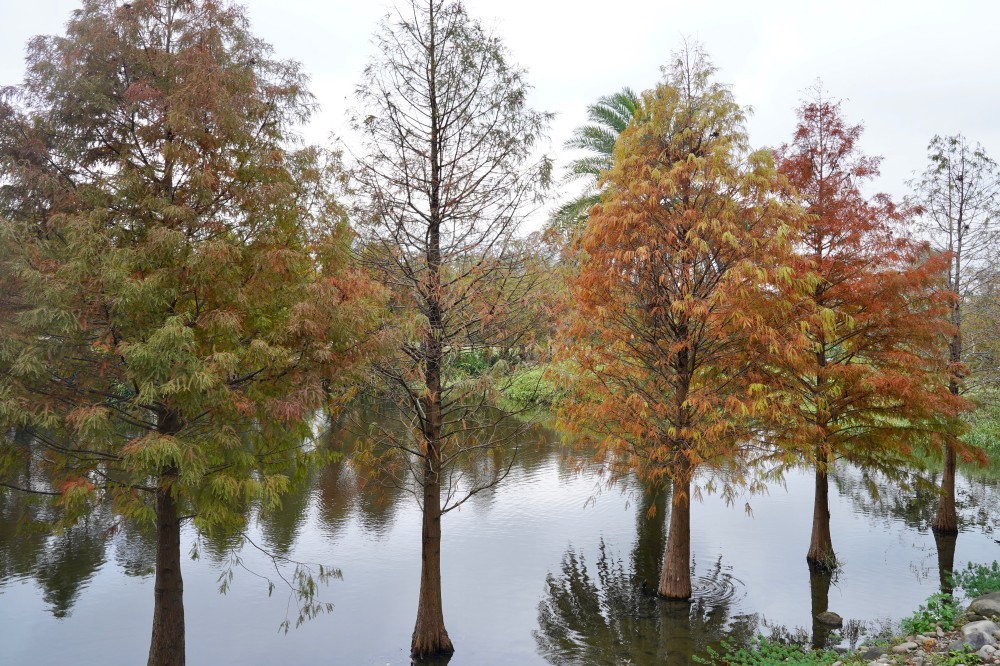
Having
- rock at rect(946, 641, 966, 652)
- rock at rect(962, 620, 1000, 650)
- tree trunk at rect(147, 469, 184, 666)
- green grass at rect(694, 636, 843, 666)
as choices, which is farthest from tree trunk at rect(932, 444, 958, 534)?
tree trunk at rect(147, 469, 184, 666)

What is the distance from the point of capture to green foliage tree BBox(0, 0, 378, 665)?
7438mm

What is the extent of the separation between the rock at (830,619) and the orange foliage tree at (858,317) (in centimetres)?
249

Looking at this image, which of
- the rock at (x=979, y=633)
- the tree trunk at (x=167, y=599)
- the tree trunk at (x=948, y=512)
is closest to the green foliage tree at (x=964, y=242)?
the tree trunk at (x=948, y=512)

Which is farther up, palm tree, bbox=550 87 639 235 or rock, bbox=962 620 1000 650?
palm tree, bbox=550 87 639 235

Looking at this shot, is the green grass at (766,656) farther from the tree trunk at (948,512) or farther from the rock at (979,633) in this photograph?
the tree trunk at (948,512)

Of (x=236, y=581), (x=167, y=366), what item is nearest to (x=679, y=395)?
(x=167, y=366)

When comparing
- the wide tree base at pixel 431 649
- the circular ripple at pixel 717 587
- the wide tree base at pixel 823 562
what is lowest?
the wide tree base at pixel 431 649

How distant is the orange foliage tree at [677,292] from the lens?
1107 centimetres

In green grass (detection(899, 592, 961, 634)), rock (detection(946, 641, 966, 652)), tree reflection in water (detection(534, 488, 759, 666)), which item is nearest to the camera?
rock (detection(946, 641, 966, 652))

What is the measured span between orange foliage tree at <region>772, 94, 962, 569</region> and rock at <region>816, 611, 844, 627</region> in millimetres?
2495

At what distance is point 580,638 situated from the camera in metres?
11.3

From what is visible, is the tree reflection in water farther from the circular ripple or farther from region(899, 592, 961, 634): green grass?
region(899, 592, 961, 634): green grass

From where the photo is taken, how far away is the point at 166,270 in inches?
310

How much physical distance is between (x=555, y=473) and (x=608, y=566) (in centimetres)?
942
